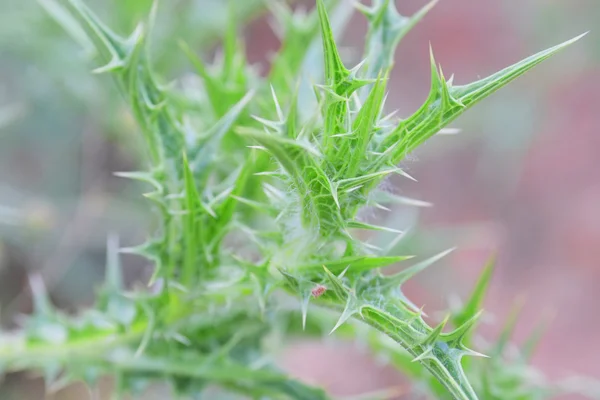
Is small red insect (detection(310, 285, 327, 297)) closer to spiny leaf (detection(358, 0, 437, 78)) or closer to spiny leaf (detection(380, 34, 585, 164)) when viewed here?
spiny leaf (detection(380, 34, 585, 164))

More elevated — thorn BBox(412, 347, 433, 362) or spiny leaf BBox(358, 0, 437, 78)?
spiny leaf BBox(358, 0, 437, 78)

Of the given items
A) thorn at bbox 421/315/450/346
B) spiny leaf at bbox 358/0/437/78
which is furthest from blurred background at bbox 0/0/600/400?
thorn at bbox 421/315/450/346

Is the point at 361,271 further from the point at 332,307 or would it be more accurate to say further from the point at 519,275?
the point at 519,275

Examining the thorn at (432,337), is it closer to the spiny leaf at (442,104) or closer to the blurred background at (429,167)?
the spiny leaf at (442,104)

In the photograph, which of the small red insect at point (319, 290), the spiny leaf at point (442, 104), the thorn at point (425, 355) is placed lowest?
the thorn at point (425, 355)

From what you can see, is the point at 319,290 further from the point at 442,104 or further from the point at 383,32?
the point at 383,32

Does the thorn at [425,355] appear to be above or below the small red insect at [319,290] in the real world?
below

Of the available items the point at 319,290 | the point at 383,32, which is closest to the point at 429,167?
the point at 383,32

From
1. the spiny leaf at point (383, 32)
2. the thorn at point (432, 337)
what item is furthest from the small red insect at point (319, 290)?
the spiny leaf at point (383, 32)
